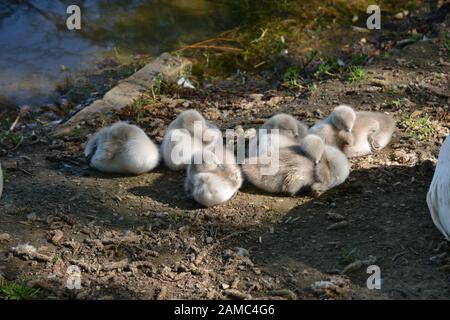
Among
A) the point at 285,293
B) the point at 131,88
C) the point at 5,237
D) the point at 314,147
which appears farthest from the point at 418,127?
the point at 5,237

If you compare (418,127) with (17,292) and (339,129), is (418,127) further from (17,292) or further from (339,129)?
(17,292)

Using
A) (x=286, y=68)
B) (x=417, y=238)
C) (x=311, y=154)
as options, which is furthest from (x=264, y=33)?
(x=417, y=238)

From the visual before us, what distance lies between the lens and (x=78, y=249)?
5.59m

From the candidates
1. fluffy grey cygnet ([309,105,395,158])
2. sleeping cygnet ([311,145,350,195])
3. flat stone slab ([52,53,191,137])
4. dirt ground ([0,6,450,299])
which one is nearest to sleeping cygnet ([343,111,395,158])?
fluffy grey cygnet ([309,105,395,158])

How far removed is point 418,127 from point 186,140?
2205 millimetres

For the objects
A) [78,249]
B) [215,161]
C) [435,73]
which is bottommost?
[78,249]

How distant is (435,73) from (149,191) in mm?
3582

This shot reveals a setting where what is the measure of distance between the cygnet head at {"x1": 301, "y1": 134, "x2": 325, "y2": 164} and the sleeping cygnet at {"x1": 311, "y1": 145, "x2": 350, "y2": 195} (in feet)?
0.25

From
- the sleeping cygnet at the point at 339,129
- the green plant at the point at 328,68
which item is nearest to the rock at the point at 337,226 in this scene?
the sleeping cygnet at the point at 339,129

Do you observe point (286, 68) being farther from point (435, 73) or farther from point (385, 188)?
point (385, 188)

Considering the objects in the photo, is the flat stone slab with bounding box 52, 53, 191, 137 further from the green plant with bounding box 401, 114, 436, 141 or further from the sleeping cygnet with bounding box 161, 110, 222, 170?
the green plant with bounding box 401, 114, 436, 141

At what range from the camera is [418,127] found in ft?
23.9

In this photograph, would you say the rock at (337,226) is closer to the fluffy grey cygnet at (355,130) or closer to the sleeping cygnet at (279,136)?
the sleeping cygnet at (279,136)

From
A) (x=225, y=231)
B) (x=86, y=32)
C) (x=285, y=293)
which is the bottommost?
(x=285, y=293)
